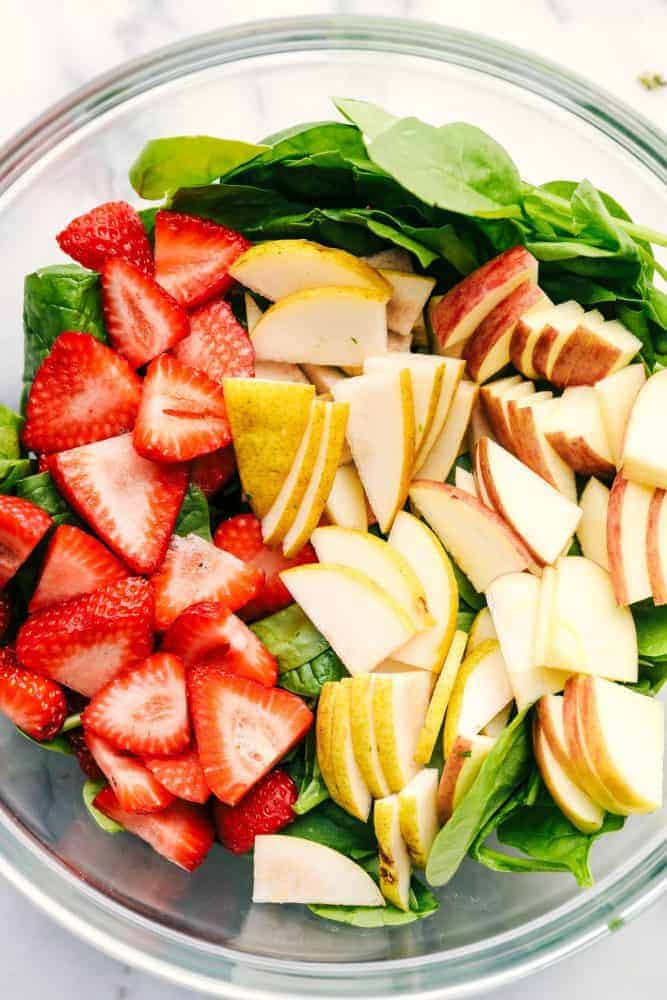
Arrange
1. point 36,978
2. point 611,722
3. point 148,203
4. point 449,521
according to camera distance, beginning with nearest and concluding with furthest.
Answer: point 611,722, point 449,521, point 36,978, point 148,203

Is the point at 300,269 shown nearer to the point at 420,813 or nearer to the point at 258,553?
the point at 258,553

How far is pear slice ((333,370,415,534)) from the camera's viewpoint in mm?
1233

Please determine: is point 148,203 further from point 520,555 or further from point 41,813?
point 41,813

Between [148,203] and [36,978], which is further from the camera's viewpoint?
[148,203]

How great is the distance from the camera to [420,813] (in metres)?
1.20

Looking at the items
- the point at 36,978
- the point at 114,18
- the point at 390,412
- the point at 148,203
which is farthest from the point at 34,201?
the point at 36,978

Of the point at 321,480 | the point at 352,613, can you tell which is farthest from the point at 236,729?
the point at 321,480

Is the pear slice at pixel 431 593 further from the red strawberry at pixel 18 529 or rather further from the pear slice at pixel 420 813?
the red strawberry at pixel 18 529

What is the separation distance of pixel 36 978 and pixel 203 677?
488mm

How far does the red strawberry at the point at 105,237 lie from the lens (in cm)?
129

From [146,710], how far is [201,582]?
0.16 meters

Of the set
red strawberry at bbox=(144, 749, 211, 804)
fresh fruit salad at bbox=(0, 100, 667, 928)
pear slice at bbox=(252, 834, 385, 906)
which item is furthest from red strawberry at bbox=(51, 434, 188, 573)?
pear slice at bbox=(252, 834, 385, 906)

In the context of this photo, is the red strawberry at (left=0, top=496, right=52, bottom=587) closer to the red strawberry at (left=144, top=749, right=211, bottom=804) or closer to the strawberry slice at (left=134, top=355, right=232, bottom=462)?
the strawberry slice at (left=134, top=355, right=232, bottom=462)

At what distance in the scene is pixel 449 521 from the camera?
1.27 metres
